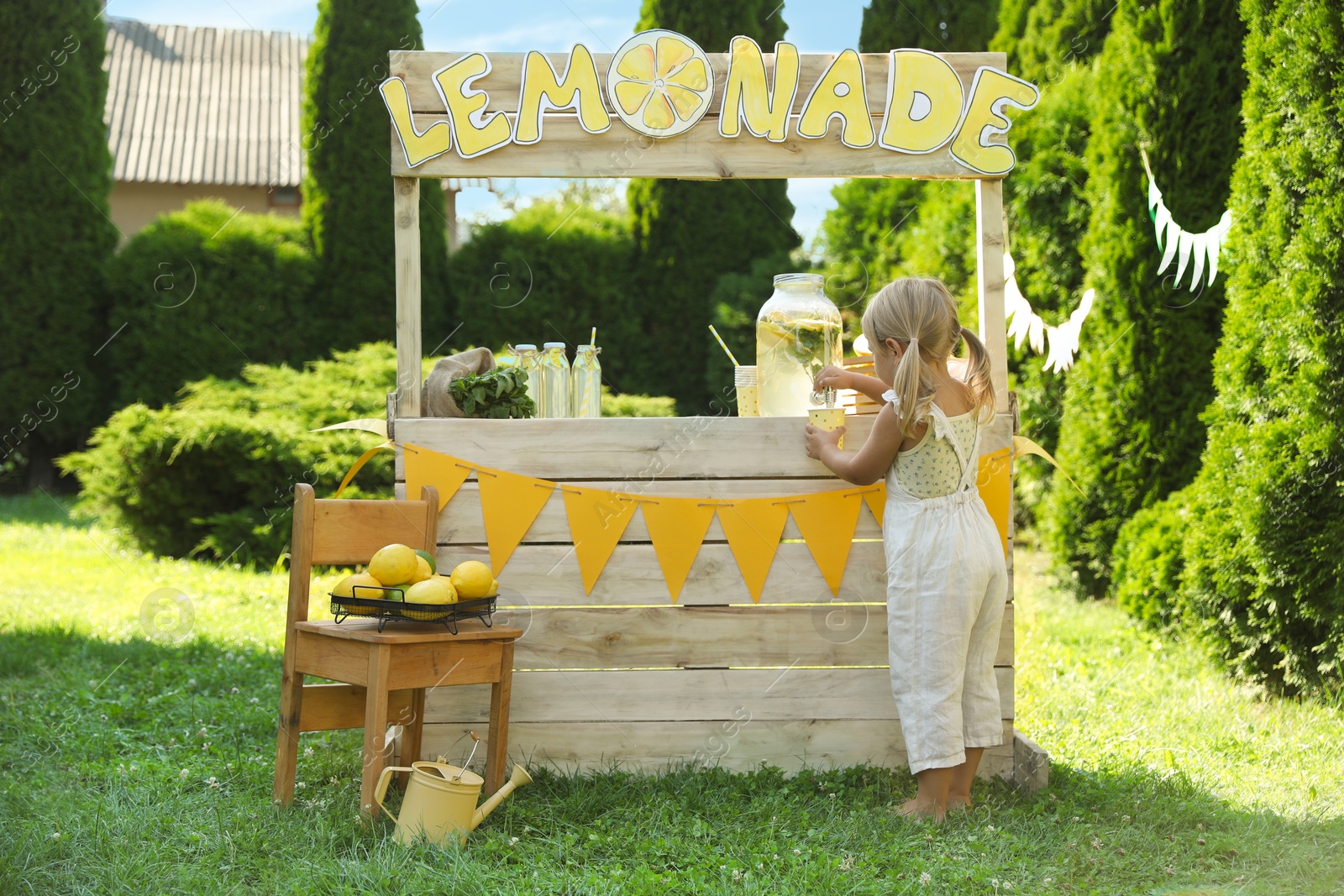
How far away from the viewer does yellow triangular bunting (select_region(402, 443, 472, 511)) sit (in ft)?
10.1

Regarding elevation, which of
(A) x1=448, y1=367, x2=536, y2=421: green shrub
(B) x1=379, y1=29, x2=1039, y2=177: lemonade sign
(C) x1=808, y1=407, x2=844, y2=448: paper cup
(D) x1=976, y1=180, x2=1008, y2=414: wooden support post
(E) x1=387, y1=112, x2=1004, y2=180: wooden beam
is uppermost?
(B) x1=379, y1=29, x2=1039, y2=177: lemonade sign

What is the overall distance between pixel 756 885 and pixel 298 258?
29.0ft

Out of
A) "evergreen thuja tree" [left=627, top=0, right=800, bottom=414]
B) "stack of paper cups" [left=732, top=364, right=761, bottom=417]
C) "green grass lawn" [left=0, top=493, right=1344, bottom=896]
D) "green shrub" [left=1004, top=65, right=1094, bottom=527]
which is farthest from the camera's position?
"evergreen thuja tree" [left=627, top=0, right=800, bottom=414]

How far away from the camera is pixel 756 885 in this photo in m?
2.35

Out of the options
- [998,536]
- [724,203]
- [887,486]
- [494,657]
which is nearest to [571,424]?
[494,657]

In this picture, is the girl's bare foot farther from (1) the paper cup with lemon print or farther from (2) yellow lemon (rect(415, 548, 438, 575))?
(1) the paper cup with lemon print

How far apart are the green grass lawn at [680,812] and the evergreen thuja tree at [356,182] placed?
229 inches

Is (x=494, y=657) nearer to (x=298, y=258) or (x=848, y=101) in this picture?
(x=848, y=101)

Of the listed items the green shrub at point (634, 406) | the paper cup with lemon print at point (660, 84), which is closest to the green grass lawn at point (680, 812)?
the paper cup with lemon print at point (660, 84)

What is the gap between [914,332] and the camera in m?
2.79

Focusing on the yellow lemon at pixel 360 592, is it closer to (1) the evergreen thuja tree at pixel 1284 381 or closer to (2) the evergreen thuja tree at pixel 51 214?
(1) the evergreen thuja tree at pixel 1284 381

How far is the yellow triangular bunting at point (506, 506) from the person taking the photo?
121 inches

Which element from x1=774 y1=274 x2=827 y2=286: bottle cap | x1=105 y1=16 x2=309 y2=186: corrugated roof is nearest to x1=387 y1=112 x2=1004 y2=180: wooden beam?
x1=774 y1=274 x2=827 y2=286: bottle cap

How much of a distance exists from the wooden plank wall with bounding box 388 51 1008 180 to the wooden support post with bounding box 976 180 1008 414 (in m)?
0.11
